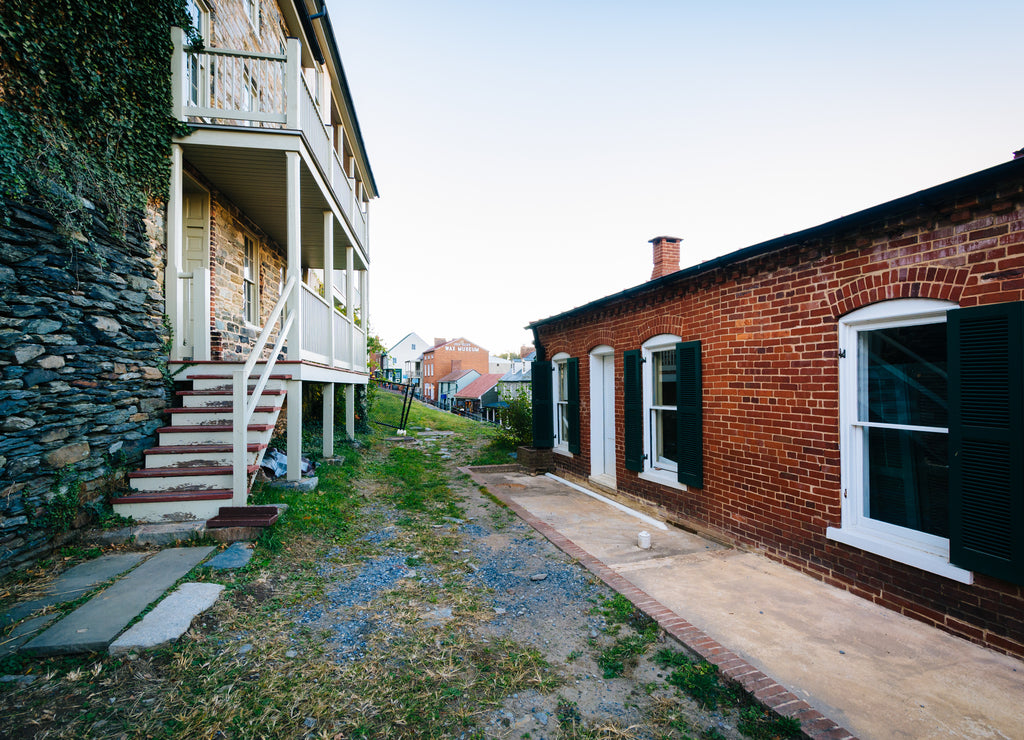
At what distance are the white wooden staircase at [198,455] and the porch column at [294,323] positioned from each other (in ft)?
0.92

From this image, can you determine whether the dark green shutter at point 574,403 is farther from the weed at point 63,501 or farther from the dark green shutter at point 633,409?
the weed at point 63,501

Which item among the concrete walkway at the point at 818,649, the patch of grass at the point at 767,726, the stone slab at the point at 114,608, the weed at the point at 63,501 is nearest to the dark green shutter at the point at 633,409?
the concrete walkway at the point at 818,649

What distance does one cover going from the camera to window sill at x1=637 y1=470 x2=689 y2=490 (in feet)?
19.1

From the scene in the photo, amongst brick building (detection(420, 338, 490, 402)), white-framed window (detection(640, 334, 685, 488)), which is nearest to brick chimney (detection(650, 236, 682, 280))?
white-framed window (detection(640, 334, 685, 488))

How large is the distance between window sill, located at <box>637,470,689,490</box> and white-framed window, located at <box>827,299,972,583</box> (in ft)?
6.71

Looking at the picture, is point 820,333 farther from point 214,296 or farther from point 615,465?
point 214,296

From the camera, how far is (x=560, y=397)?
9.45 meters

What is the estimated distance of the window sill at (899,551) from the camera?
3090 millimetres

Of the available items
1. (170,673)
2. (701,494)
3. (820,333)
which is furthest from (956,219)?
(170,673)

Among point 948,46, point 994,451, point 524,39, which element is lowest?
point 994,451

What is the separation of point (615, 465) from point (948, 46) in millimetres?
7267

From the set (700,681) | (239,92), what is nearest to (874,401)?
(700,681)

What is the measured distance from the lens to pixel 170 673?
8.11 ft

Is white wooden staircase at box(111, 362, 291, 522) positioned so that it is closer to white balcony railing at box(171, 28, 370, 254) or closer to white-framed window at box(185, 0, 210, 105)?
white balcony railing at box(171, 28, 370, 254)
